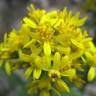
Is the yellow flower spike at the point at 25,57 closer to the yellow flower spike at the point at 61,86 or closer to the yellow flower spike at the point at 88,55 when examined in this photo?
the yellow flower spike at the point at 61,86

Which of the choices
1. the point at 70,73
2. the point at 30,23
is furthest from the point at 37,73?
the point at 30,23

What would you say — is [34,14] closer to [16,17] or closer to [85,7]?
[85,7]

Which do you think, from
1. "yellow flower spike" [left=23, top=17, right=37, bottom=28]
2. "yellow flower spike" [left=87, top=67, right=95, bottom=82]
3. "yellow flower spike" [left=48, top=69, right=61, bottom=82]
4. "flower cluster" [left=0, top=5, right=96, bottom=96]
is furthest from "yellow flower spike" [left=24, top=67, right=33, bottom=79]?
"yellow flower spike" [left=87, top=67, right=95, bottom=82]

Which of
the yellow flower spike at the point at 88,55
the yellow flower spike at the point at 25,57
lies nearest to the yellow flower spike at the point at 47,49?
the yellow flower spike at the point at 25,57

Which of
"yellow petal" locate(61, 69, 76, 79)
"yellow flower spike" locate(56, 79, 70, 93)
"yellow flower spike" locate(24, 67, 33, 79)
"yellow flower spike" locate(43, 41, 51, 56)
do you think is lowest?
"yellow flower spike" locate(56, 79, 70, 93)

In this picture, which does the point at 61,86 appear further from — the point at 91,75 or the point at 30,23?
the point at 30,23

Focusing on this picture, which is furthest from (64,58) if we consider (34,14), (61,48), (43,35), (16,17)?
(16,17)

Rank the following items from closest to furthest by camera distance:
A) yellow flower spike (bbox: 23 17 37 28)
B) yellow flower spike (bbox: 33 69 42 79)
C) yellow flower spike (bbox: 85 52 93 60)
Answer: yellow flower spike (bbox: 33 69 42 79) → yellow flower spike (bbox: 23 17 37 28) → yellow flower spike (bbox: 85 52 93 60)

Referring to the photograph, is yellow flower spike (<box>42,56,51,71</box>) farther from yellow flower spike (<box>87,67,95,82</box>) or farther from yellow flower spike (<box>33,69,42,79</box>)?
yellow flower spike (<box>87,67,95,82</box>)
